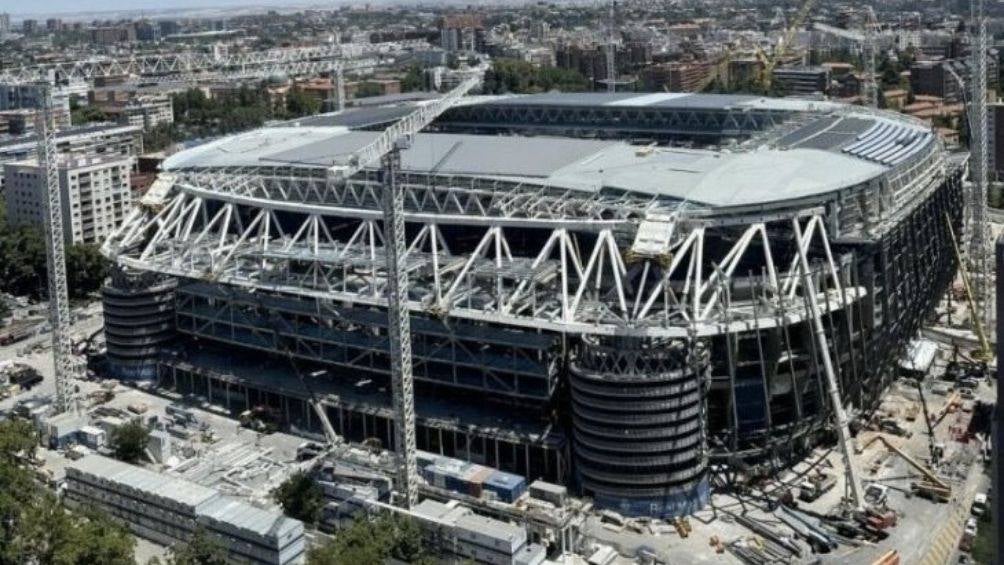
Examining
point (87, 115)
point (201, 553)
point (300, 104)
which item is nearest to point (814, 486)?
point (201, 553)

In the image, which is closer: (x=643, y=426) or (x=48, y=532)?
(x=48, y=532)

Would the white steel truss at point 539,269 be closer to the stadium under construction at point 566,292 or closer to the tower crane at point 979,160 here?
the stadium under construction at point 566,292

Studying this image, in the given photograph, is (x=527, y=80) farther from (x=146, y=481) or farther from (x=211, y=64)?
(x=146, y=481)

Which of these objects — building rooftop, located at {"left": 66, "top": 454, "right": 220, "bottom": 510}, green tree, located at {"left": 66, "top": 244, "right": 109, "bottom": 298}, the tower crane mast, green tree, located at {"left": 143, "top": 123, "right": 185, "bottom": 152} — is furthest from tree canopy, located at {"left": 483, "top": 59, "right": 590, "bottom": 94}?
building rooftop, located at {"left": 66, "top": 454, "right": 220, "bottom": 510}

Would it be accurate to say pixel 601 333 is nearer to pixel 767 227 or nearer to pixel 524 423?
pixel 524 423

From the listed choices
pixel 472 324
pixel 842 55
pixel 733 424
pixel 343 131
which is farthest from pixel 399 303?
pixel 842 55

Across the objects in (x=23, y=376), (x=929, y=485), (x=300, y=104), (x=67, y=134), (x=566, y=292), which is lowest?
(x=929, y=485)

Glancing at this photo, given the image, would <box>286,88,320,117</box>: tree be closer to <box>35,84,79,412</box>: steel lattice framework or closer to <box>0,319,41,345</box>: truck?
<box>0,319,41,345</box>: truck
